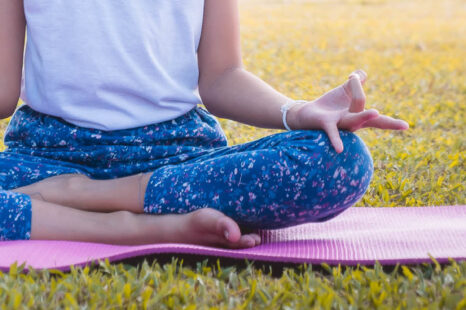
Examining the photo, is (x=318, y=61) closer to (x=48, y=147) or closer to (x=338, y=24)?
(x=338, y=24)

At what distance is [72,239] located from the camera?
1.96 meters

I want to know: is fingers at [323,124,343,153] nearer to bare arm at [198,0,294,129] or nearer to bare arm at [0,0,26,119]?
bare arm at [198,0,294,129]

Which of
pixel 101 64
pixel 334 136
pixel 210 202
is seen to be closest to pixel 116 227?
pixel 210 202

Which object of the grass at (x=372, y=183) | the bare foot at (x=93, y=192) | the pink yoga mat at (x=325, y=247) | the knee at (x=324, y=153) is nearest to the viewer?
the grass at (x=372, y=183)

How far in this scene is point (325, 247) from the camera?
6.17 feet

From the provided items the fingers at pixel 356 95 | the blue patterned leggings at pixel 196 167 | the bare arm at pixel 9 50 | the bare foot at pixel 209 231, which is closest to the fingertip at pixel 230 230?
the bare foot at pixel 209 231

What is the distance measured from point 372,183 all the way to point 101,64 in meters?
1.23

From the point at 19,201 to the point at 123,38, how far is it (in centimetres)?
59

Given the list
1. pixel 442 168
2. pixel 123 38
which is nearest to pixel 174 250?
pixel 123 38

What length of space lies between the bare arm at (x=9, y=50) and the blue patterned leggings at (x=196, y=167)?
0.07 metres

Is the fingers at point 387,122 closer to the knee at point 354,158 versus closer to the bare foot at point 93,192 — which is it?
the knee at point 354,158

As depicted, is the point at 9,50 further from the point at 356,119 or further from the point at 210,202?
the point at 356,119

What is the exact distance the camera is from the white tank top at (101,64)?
215 centimetres

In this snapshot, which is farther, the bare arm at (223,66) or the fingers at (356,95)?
the bare arm at (223,66)
